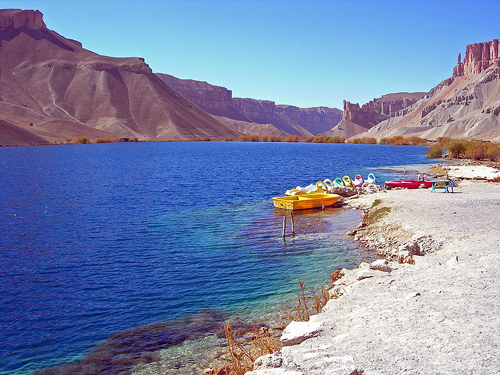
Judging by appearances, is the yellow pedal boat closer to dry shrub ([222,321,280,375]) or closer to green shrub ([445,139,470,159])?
dry shrub ([222,321,280,375])

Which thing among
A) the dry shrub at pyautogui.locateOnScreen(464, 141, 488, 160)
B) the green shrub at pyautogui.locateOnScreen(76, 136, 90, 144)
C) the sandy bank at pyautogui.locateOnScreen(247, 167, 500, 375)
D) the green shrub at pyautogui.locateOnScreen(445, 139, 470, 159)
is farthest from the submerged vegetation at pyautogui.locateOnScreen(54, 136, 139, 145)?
the sandy bank at pyautogui.locateOnScreen(247, 167, 500, 375)

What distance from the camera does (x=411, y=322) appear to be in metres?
7.28

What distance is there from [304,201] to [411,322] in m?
19.5

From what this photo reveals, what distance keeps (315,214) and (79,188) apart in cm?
2168

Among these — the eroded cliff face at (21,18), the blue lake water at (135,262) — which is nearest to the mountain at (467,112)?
the blue lake water at (135,262)

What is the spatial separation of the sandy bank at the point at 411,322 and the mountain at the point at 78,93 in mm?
128952

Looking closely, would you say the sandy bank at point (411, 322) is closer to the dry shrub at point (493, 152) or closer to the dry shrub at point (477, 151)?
the dry shrub at point (493, 152)

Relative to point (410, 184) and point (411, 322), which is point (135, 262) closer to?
point (411, 322)

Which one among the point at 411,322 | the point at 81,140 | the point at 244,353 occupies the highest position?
the point at 81,140

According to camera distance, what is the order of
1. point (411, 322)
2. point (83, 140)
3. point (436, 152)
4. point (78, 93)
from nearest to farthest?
point (411, 322)
point (436, 152)
point (83, 140)
point (78, 93)

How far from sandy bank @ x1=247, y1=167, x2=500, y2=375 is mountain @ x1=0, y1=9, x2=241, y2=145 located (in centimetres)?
12895

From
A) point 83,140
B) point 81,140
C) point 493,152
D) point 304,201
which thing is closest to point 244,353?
point 304,201

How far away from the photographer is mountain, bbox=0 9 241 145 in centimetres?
14288

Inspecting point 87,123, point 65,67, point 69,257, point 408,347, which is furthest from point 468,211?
point 65,67
